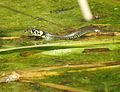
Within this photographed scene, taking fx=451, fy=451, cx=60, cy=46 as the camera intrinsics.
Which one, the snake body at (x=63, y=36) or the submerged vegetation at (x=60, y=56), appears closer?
the submerged vegetation at (x=60, y=56)

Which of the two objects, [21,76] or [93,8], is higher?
[93,8]

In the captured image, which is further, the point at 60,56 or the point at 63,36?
the point at 63,36

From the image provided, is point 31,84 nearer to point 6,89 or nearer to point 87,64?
point 6,89

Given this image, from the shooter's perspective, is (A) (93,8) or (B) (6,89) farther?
(A) (93,8)

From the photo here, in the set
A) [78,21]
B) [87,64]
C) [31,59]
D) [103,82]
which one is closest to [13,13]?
[78,21]

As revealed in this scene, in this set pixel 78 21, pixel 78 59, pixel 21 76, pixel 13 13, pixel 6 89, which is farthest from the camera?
pixel 13 13

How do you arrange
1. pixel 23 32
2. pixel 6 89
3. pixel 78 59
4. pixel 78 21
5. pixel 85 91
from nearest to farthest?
1. pixel 85 91
2. pixel 6 89
3. pixel 78 59
4. pixel 23 32
5. pixel 78 21

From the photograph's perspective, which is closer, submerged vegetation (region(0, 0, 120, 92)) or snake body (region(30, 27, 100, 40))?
submerged vegetation (region(0, 0, 120, 92))

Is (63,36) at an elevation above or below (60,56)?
above
